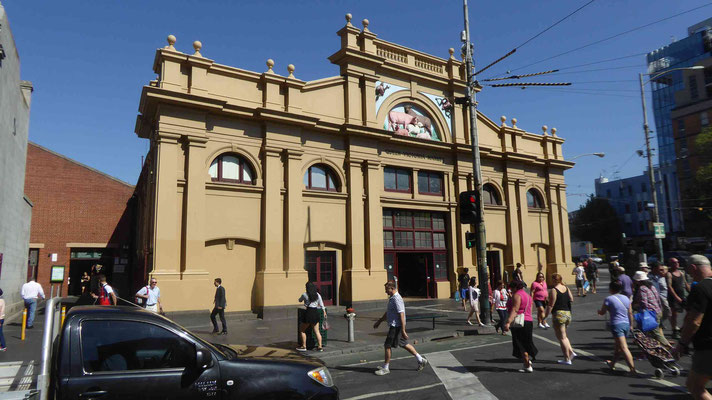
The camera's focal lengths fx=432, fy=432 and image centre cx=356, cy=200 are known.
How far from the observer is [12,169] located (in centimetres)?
1777

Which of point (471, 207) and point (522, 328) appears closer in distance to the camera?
point (522, 328)

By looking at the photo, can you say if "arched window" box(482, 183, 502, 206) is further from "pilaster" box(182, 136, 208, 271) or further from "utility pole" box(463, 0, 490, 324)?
"pilaster" box(182, 136, 208, 271)

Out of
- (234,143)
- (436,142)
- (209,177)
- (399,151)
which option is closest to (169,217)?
(209,177)

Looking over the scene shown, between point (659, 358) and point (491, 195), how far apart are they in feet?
62.0

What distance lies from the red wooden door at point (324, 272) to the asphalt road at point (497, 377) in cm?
829

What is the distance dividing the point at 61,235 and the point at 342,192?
20797mm

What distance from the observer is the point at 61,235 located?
28375 millimetres

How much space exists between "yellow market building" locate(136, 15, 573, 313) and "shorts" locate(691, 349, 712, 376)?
14.0 meters

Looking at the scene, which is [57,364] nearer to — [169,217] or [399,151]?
[169,217]

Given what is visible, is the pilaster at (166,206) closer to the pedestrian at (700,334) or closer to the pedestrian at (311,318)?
the pedestrian at (311,318)

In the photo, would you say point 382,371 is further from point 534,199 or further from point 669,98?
point 669,98

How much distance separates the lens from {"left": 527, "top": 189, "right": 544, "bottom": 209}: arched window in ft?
91.9

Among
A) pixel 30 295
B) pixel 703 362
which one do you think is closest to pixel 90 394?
pixel 703 362

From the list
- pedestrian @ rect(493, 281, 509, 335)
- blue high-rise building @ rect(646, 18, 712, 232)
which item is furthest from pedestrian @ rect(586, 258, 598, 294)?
blue high-rise building @ rect(646, 18, 712, 232)
